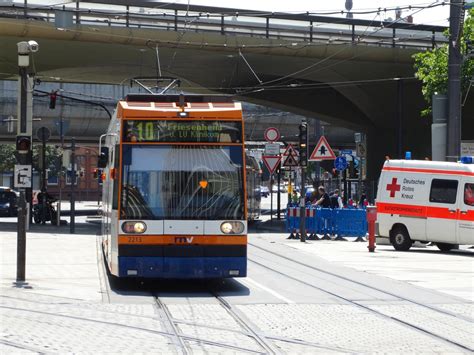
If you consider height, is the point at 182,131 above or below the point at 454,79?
below

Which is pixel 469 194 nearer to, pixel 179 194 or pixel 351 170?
pixel 179 194

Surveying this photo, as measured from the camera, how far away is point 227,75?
155 ft

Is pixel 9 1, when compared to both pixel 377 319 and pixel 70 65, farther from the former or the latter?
pixel 377 319

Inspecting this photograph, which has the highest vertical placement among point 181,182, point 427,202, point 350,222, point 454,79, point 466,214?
point 454,79

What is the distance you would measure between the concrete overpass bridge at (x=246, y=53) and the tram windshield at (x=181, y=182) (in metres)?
21.7

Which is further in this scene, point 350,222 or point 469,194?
point 350,222

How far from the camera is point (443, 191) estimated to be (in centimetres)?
2642

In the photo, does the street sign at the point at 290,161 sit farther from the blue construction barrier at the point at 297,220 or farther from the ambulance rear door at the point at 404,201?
the ambulance rear door at the point at 404,201

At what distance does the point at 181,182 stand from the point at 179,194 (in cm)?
19

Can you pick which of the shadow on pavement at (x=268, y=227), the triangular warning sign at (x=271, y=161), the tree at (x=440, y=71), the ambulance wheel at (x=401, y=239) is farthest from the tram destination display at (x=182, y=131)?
the shadow on pavement at (x=268, y=227)

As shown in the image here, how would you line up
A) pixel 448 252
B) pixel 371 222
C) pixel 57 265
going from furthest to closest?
1. pixel 448 252
2. pixel 371 222
3. pixel 57 265

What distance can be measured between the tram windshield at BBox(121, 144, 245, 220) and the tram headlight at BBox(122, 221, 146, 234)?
11 centimetres

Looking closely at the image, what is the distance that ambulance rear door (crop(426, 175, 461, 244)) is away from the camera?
26.2 meters

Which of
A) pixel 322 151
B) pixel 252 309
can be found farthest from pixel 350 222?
pixel 252 309
